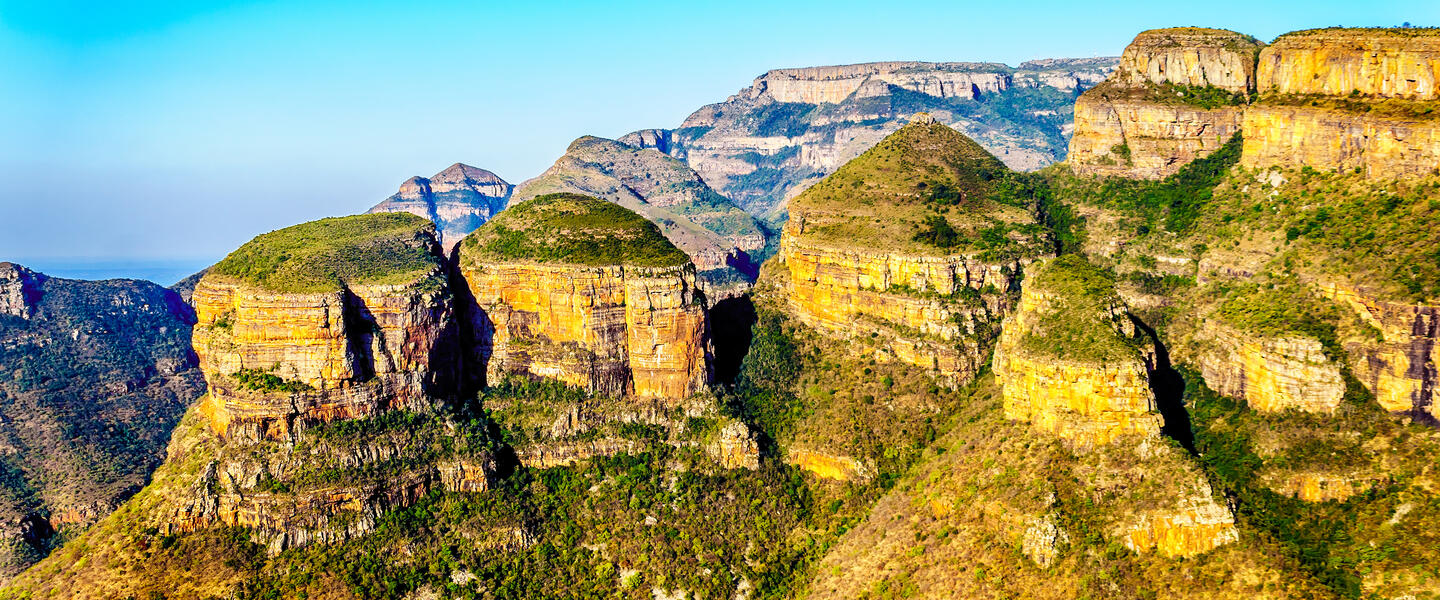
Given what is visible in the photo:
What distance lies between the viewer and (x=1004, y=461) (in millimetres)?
54219

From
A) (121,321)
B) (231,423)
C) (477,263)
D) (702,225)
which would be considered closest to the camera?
(231,423)

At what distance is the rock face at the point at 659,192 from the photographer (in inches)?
5851

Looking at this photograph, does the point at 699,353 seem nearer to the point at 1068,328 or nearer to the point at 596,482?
the point at 596,482

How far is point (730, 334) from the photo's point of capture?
75.1 meters

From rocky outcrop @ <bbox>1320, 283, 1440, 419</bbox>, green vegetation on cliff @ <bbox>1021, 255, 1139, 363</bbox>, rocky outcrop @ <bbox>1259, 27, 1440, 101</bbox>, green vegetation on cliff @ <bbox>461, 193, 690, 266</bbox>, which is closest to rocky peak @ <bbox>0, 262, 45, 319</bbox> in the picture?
green vegetation on cliff @ <bbox>461, 193, 690, 266</bbox>

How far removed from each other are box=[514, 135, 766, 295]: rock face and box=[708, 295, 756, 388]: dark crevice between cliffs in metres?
61.5

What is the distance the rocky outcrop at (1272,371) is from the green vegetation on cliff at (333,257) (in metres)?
41.4

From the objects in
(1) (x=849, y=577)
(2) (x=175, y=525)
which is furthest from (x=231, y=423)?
(1) (x=849, y=577)

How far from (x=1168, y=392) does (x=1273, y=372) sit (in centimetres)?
609

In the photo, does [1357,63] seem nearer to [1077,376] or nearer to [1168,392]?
[1168,392]

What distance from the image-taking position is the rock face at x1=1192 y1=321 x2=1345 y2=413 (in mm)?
53344

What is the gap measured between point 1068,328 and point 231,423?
135ft

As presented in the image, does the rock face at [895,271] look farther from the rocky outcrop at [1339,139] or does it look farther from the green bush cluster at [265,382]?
the green bush cluster at [265,382]

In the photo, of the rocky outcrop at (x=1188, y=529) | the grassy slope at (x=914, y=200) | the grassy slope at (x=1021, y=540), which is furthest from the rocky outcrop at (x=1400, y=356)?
the grassy slope at (x=914, y=200)
